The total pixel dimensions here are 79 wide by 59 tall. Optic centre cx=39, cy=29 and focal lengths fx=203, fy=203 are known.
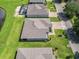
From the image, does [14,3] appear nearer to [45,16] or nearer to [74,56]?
[45,16]

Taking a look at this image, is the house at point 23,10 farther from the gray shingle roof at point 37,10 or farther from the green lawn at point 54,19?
Answer: the green lawn at point 54,19

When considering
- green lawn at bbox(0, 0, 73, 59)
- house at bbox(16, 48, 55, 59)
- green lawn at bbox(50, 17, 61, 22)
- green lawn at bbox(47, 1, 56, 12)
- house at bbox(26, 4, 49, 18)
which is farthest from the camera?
green lawn at bbox(47, 1, 56, 12)

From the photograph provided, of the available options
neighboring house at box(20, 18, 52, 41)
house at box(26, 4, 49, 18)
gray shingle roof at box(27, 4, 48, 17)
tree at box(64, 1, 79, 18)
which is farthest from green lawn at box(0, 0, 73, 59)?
tree at box(64, 1, 79, 18)

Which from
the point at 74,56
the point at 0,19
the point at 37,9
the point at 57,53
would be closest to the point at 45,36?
the point at 57,53

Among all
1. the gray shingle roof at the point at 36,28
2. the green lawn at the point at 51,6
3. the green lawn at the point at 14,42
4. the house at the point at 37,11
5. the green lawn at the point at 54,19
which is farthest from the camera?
the green lawn at the point at 51,6

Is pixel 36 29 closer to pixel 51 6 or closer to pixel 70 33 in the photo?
pixel 70 33

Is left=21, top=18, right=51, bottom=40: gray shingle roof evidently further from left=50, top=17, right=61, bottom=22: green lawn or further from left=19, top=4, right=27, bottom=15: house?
left=19, top=4, right=27, bottom=15: house

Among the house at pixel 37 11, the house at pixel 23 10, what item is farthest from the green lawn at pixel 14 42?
the house at pixel 37 11
